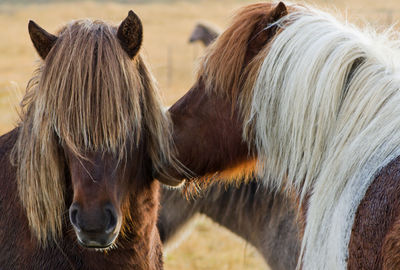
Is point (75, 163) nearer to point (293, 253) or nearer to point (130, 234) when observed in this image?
point (130, 234)

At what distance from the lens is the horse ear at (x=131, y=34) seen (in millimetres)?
2506

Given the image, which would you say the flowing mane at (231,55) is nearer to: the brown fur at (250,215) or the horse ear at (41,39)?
the horse ear at (41,39)

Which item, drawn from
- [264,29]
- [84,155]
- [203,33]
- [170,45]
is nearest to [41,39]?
[84,155]

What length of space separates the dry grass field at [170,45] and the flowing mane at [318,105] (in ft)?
1.18

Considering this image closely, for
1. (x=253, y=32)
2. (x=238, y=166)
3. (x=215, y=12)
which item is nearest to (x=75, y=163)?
(x=238, y=166)

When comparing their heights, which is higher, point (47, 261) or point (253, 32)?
point (253, 32)

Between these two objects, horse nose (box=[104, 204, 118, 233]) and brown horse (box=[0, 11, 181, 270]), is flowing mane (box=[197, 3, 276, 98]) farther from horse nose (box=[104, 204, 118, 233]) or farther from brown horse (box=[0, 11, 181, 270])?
horse nose (box=[104, 204, 118, 233])

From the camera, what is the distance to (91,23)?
261 centimetres

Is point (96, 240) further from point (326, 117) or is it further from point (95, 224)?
point (326, 117)

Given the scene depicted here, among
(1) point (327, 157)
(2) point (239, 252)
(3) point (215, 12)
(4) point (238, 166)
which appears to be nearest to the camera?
(1) point (327, 157)

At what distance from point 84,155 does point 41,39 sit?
0.62 m

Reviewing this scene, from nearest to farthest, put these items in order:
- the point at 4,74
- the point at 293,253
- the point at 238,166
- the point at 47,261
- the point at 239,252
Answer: the point at 47,261, the point at 238,166, the point at 293,253, the point at 239,252, the point at 4,74

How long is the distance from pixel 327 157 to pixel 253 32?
80cm

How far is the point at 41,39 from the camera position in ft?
8.32
